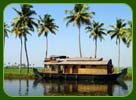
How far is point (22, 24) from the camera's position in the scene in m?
20.6

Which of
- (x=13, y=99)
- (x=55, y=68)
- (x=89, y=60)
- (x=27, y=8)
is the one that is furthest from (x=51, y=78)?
(x=13, y=99)

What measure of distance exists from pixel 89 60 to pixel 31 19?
411cm

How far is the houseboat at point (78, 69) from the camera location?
1856cm

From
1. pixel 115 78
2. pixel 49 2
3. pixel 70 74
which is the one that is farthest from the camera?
pixel 70 74

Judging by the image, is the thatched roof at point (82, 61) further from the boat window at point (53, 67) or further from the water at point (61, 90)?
the water at point (61, 90)

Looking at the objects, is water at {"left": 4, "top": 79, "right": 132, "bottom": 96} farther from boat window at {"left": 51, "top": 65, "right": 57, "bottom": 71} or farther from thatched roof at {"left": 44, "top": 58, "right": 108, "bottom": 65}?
boat window at {"left": 51, "top": 65, "right": 57, "bottom": 71}

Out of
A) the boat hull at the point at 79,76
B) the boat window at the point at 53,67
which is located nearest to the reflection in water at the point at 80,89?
the boat hull at the point at 79,76

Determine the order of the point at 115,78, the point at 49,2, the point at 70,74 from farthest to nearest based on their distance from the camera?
1. the point at 70,74
2. the point at 115,78
3. the point at 49,2

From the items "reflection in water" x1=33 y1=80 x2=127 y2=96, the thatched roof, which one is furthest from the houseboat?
"reflection in water" x1=33 y1=80 x2=127 y2=96

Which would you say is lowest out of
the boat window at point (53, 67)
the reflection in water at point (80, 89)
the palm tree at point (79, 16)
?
the reflection in water at point (80, 89)

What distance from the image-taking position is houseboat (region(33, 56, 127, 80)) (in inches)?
731

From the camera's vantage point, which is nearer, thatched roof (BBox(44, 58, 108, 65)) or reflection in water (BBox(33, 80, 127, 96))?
reflection in water (BBox(33, 80, 127, 96))

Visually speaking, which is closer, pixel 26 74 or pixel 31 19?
pixel 26 74

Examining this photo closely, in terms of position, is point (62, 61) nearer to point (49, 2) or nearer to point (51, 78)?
point (51, 78)
